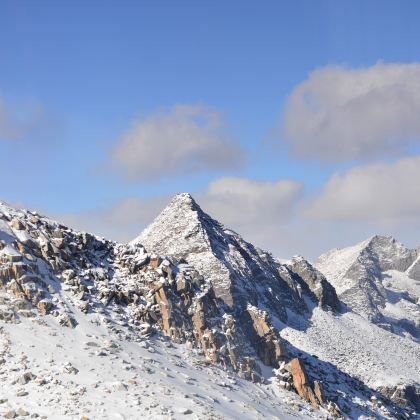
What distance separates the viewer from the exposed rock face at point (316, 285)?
517 feet

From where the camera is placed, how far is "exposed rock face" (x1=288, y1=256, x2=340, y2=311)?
15762 cm

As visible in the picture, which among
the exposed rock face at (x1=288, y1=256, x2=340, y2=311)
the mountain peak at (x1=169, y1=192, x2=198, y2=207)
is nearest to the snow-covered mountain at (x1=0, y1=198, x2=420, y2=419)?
the mountain peak at (x1=169, y1=192, x2=198, y2=207)

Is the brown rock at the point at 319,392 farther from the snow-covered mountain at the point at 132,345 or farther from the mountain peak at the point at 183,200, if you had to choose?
the mountain peak at the point at 183,200

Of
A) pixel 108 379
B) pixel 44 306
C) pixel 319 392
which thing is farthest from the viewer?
pixel 319 392

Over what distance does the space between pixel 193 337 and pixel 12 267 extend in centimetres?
2145

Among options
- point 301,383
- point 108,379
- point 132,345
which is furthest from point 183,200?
point 108,379

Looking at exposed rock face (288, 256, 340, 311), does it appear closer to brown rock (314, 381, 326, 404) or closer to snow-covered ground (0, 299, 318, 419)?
brown rock (314, 381, 326, 404)

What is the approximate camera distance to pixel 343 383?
89.6 meters

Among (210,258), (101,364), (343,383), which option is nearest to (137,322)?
(101,364)

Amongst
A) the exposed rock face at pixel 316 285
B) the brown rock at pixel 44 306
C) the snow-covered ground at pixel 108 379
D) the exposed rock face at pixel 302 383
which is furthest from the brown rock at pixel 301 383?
the exposed rock face at pixel 316 285

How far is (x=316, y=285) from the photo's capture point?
16375cm

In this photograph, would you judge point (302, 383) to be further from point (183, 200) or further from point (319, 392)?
point (183, 200)

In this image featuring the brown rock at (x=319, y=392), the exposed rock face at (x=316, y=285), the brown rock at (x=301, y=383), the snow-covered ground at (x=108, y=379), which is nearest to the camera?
the snow-covered ground at (x=108, y=379)

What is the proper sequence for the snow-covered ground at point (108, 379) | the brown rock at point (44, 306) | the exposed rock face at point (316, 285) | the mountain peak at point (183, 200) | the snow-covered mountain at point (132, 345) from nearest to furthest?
the snow-covered ground at point (108, 379) → the snow-covered mountain at point (132, 345) → the brown rock at point (44, 306) → the mountain peak at point (183, 200) → the exposed rock face at point (316, 285)
